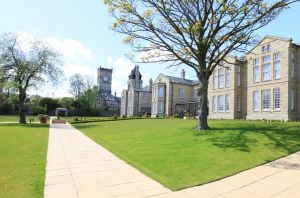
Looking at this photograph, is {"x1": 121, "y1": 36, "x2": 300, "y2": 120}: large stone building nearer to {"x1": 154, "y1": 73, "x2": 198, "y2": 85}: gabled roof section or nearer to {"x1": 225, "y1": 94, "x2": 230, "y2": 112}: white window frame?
{"x1": 225, "y1": 94, "x2": 230, "y2": 112}: white window frame

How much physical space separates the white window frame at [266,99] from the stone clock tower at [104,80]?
11176cm

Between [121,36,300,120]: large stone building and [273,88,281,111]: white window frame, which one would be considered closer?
[121,36,300,120]: large stone building

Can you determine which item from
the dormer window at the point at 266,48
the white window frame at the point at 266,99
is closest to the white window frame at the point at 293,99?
the white window frame at the point at 266,99

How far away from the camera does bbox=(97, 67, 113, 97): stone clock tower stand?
139 m

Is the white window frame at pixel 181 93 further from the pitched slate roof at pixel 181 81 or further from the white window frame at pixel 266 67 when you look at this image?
the white window frame at pixel 266 67

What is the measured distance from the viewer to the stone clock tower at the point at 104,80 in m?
139

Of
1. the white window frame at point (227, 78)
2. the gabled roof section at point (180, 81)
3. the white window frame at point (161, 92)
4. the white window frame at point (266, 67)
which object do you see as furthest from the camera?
the white window frame at point (161, 92)

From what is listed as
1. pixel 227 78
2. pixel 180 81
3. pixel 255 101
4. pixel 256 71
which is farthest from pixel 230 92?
pixel 180 81

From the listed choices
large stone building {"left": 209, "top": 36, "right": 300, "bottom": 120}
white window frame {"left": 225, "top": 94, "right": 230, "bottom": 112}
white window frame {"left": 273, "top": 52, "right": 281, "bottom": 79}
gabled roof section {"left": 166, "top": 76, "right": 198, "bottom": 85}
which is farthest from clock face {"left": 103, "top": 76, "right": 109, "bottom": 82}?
white window frame {"left": 273, "top": 52, "right": 281, "bottom": 79}

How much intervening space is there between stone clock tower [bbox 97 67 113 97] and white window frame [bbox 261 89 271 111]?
367 ft

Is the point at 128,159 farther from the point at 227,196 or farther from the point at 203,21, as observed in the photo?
the point at 203,21

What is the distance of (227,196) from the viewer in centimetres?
623

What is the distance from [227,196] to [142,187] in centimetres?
214

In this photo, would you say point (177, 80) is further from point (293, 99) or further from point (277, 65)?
point (293, 99)
